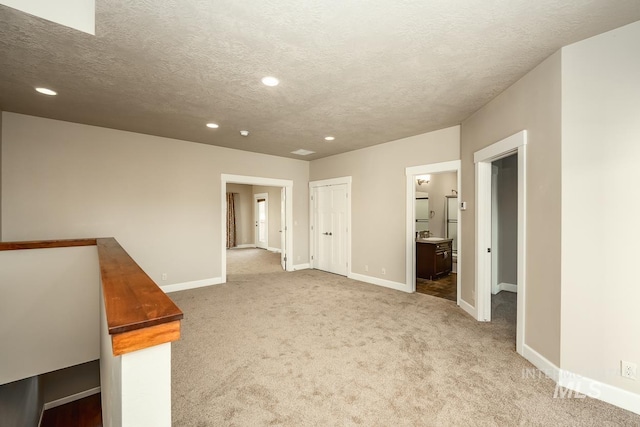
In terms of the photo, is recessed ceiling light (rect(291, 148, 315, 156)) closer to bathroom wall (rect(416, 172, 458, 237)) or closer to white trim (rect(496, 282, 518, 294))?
bathroom wall (rect(416, 172, 458, 237))

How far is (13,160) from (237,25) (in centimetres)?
381

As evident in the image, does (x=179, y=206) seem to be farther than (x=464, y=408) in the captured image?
Yes

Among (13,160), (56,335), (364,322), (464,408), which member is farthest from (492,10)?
(13,160)

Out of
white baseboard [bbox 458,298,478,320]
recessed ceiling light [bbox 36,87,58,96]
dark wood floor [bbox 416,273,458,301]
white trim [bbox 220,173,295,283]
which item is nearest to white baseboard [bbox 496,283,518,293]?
dark wood floor [bbox 416,273,458,301]

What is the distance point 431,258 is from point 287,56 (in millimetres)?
4571

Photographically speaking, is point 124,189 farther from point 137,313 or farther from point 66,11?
point 137,313

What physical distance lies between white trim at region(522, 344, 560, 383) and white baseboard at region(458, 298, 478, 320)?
0.92 metres

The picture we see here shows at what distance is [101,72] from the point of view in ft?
8.14

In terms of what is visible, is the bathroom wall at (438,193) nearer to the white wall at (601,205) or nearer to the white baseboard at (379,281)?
the white baseboard at (379,281)

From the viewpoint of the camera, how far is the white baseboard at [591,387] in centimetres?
187

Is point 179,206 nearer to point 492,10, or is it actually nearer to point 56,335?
point 56,335

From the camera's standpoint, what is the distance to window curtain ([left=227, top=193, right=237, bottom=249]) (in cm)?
1035

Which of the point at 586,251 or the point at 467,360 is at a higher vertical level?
the point at 586,251

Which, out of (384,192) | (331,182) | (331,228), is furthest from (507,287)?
(331,182)
